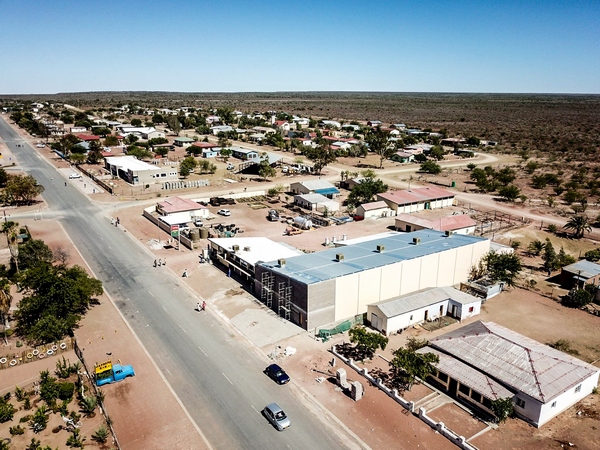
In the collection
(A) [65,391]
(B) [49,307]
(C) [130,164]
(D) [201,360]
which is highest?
(C) [130,164]

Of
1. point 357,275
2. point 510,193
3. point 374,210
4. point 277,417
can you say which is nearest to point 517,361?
point 357,275

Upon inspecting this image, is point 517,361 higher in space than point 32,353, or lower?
higher

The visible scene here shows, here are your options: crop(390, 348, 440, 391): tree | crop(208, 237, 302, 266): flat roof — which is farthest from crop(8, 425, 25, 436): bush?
crop(208, 237, 302, 266): flat roof

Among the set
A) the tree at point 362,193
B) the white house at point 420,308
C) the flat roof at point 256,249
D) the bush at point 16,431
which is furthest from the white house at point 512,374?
the tree at point 362,193

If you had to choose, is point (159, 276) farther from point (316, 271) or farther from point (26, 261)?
point (316, 271)

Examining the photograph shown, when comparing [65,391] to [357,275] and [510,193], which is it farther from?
[510,193]

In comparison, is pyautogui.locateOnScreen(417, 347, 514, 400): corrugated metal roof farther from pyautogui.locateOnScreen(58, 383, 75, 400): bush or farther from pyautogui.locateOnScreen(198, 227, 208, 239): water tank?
pyautogui.locateOnScreen(198, 227, 208, 239): water tank
